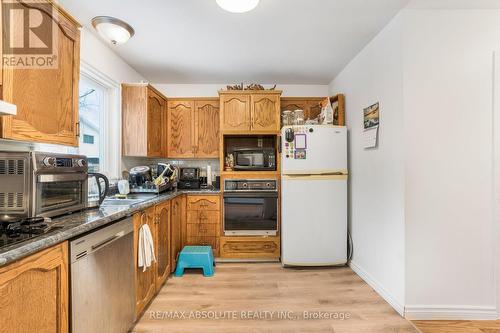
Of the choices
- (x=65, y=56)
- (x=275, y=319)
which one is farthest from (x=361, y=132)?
(x=65, y=56)

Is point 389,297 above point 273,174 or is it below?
below

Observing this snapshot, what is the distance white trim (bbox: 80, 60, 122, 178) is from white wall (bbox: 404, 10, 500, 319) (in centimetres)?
283

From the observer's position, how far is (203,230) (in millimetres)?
3258

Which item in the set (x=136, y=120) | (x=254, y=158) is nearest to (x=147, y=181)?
(x=136, y=120)

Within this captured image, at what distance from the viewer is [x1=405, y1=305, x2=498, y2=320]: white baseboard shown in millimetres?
1972

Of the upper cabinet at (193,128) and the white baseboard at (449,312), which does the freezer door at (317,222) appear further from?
the upper cabinet at (193,128)

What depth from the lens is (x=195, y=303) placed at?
2.22m

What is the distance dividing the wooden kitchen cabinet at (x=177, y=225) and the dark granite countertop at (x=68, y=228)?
85cm

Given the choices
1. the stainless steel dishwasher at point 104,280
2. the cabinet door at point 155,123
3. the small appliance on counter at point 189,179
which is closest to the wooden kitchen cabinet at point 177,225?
the small appliance on counter at point 189,179

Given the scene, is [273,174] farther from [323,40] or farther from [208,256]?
[323,40]

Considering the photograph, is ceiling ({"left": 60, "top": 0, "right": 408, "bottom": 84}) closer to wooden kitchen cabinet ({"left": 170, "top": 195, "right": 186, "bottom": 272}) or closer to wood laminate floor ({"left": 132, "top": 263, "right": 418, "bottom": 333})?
wooden kitchen cabinet ({"left": 170, "top": 195, "right": 186, "bottom": 272})

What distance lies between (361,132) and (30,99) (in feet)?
8.79

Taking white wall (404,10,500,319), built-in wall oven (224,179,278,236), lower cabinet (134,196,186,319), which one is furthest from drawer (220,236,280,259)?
white wall (404,10,500,319)

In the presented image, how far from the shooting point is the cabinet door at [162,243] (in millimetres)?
2303
